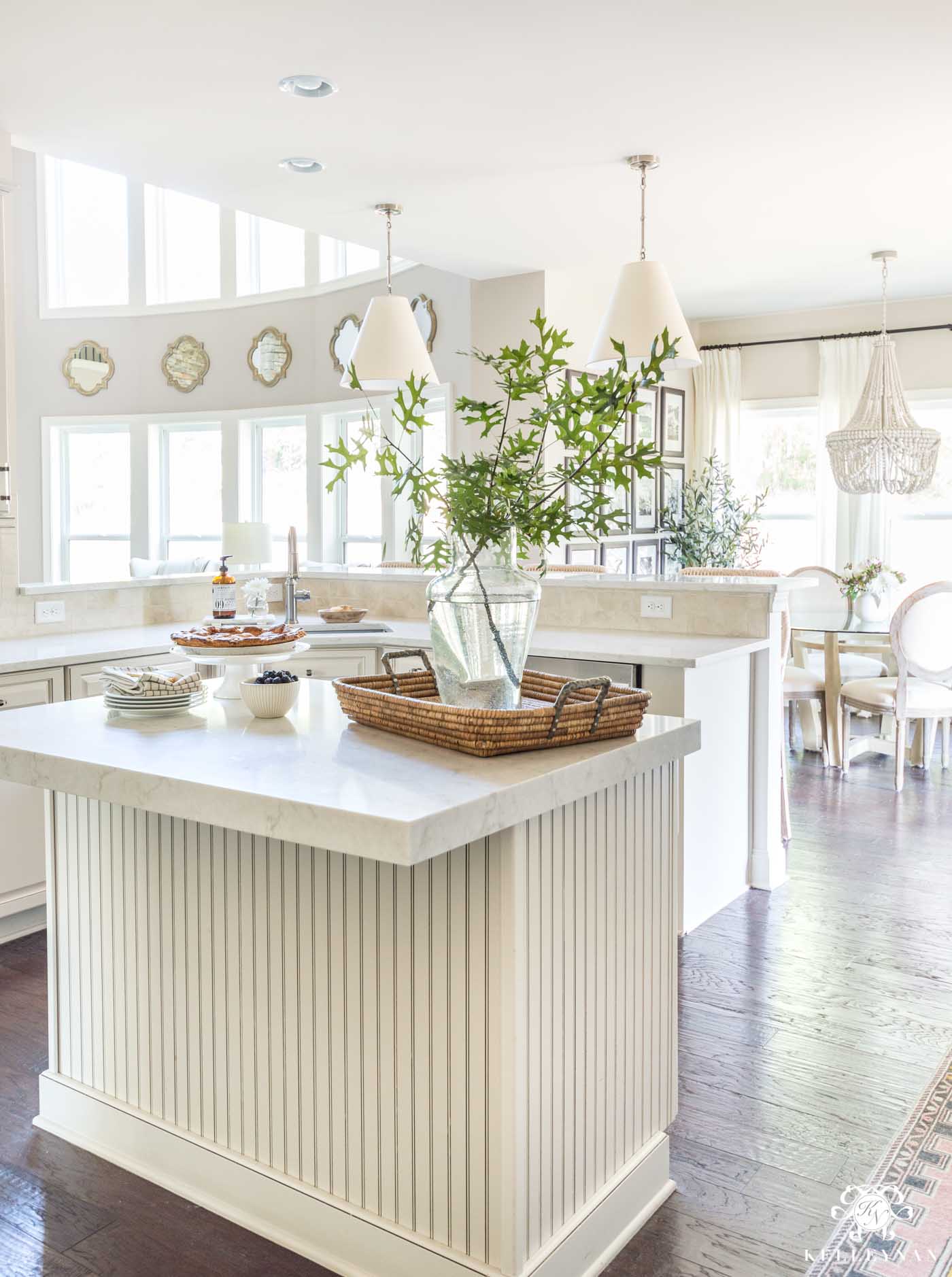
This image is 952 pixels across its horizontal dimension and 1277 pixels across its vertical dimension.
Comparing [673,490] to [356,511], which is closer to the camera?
[673,490]

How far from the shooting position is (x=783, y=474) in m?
7.83

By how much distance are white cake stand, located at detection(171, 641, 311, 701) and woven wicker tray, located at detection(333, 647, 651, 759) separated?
1.01 feet

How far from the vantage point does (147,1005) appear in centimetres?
213

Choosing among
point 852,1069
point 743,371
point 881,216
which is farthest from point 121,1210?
point 743,371

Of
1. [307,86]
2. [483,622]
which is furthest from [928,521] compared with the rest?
[483,622]

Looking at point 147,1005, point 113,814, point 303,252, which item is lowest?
point 147,1005

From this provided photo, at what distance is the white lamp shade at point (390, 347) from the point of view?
4.62 m

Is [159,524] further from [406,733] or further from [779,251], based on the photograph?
[406,733]

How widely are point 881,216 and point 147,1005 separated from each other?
187 inches

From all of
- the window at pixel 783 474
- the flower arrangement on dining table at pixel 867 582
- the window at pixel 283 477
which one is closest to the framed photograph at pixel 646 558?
the window at pixel 783 474

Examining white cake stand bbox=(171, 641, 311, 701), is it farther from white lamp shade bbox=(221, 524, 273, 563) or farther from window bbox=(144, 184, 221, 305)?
window bbox=(144, 184, 221, 305)

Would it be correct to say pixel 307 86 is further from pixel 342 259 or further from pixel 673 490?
pixel 673 490

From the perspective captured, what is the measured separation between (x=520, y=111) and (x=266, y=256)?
16.3 feet

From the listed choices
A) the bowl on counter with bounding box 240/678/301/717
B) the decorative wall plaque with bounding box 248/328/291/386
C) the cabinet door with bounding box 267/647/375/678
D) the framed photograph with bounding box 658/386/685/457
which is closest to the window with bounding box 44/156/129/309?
the decorative wall plaque with bounding box 248/328/291/386
